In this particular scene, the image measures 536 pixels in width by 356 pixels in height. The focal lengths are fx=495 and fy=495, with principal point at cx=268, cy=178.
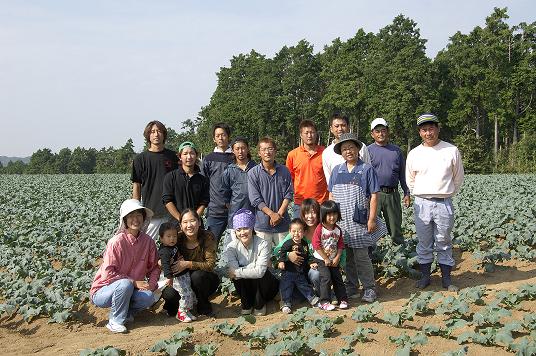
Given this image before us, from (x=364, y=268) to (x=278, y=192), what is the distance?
1249 mm

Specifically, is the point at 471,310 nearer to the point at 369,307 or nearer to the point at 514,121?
the point at 369,307

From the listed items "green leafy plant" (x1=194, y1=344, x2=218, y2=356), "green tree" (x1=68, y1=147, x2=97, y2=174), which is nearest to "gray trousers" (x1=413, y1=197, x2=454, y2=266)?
"green leafy plant" (x1=194, y1=344, x2=218, y2=356)

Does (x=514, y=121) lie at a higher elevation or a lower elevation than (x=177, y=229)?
higher

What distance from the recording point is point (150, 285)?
195 inches

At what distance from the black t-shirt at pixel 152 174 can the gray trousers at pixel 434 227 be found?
2.88 metres

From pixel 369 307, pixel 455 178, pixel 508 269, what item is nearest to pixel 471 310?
pixel 369 307

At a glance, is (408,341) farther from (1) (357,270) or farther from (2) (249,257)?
(2) (249,257)

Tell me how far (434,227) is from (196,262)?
272 centimetres

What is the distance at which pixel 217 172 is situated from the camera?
5836mm

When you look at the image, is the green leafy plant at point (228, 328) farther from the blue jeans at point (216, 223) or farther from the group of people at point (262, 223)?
the blue jeans at point (216, 223)

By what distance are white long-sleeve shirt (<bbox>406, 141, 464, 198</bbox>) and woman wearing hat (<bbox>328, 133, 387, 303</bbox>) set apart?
2.14 ft

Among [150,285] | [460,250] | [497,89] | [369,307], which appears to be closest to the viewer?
[369,307]

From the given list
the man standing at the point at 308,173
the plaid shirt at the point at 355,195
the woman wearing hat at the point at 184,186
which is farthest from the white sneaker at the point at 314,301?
the woman wearing hat at the point at 184,186

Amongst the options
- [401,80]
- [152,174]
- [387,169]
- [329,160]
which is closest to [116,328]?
[152,174]
